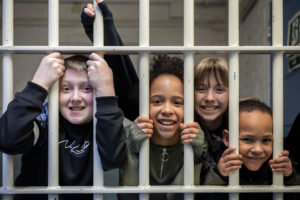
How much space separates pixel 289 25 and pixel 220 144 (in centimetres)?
133

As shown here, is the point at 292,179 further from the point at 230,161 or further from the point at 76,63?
the point at 76,63

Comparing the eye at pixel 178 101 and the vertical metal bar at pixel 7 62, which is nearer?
the vertical metal bar at pixel 7 62

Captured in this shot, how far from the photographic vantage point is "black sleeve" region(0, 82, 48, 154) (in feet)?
2.70

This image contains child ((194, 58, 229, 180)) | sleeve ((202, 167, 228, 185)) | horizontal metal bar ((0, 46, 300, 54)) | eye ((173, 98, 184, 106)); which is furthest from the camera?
child ((194, 58, 229, 180))

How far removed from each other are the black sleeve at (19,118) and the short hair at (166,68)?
0.41 meters

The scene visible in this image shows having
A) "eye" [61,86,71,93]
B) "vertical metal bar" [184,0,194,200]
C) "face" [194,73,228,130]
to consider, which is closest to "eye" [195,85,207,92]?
"face" [194,73,228,130]

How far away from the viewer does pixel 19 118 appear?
826 millimetres

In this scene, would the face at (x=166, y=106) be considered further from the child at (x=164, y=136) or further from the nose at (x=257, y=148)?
the nose at (x=257, y=148)

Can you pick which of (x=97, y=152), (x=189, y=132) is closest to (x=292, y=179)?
(x=189, y=132)

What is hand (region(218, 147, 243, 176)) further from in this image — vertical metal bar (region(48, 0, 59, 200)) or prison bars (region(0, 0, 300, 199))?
vertical metal bar (region(48, 0, 59, 200))

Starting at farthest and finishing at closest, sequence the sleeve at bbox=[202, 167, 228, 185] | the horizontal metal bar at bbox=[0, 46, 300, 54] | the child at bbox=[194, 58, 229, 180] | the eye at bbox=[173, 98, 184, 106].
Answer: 1. the child at bbox=[194, 58, 229, 180]
2. the eye at bbox=[173, 98, 184, 106]
3. the sleeve at bbox=[202, 167, 228, 185]
4. the horizontal metal bar at bbox=[0, 46, 300, 54]

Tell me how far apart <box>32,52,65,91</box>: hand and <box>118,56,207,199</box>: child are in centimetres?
25

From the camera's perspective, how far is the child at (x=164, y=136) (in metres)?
0.87

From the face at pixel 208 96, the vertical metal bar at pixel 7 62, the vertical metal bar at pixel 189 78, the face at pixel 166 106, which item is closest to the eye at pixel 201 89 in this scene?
the face at pixel 208 96
